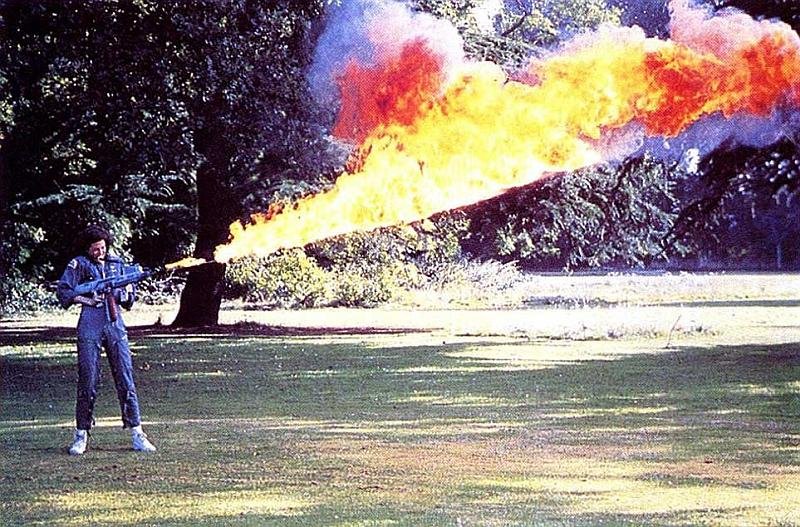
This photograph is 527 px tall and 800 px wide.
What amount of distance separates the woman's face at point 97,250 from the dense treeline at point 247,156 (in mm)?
3970

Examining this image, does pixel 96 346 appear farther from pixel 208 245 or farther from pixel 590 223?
pixel 208 245

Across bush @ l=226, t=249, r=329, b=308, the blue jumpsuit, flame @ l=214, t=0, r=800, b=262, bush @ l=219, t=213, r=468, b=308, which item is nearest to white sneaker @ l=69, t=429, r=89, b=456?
the blue jumpsuit

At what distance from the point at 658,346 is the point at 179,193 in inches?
187

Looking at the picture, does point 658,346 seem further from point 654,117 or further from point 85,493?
point 85,493

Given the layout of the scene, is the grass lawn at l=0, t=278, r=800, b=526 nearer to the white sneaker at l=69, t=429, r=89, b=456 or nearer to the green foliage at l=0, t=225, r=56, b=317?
the white sneaker at l=69, t=429, r=89, b=456

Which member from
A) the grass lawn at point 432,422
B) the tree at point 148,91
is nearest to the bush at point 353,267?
the grass lawn at point 432,422

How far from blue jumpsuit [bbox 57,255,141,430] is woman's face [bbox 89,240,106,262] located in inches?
1.2

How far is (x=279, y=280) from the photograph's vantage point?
14422 millimetres

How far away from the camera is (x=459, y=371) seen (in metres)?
10.1

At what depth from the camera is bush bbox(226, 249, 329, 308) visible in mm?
13930

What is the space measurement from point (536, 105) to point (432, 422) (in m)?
2.17

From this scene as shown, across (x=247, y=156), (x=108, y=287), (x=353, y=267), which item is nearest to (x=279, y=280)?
(x=353, y=267)

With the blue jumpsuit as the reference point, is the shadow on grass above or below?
below

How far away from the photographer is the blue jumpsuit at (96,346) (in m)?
6.44
